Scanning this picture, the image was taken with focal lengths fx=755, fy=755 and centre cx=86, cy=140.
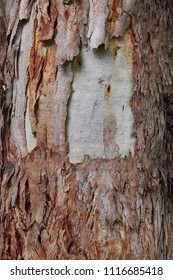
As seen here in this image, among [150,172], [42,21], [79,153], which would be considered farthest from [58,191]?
[42,21]

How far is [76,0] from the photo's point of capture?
1.99m

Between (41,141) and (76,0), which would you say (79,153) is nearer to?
(41,141)

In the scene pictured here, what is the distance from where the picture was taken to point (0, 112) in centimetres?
215

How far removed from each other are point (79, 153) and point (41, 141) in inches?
4.2

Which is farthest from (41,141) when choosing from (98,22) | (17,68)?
(98,22)

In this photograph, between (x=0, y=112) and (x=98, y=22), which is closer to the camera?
(x=98, y=22)

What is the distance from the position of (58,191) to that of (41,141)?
142 mm

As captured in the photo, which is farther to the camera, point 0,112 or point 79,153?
point 0,112

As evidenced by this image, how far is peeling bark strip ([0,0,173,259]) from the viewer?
1.98 metres

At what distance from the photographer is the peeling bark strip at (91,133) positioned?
198cm

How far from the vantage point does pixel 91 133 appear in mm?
2002
